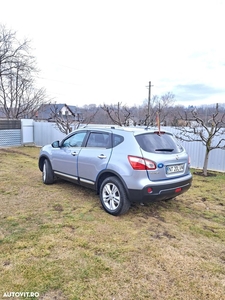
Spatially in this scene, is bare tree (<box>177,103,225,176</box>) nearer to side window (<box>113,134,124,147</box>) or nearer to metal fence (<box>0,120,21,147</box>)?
side window (<box>113,134,124,147</box>)

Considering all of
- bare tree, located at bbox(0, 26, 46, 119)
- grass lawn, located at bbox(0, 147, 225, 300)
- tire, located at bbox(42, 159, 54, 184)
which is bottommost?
grass lawn, located at bbox(0, 147, 225, 300)

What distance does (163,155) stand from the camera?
3.50m

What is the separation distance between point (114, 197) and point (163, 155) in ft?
3.60

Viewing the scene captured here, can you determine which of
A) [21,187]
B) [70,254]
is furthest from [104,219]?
[21,187]

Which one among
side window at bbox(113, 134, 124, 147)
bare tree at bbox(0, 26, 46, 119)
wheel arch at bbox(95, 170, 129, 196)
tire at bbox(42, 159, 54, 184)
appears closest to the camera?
wheel arch at bbox(95, 170, 129, 196)

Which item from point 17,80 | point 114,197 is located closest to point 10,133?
point 17,80

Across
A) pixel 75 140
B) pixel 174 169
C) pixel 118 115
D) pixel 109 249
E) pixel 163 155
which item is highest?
pixel 118 115

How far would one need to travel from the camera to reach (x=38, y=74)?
745 inches

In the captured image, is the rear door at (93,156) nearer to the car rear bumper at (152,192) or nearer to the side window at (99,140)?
the side window at (99,140)

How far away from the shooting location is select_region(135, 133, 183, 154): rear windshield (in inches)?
137

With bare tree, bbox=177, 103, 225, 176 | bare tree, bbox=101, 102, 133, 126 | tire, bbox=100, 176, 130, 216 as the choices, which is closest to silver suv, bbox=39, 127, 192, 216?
tire, bbox=100, 176, 130, 216

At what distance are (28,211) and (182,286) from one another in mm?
2789

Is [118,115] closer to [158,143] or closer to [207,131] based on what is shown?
[207,131]

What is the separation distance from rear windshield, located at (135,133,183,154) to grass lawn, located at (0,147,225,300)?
3.86 feet
